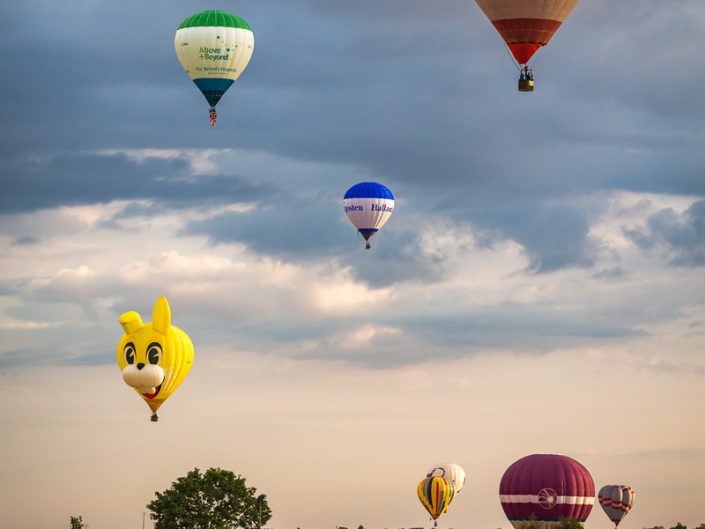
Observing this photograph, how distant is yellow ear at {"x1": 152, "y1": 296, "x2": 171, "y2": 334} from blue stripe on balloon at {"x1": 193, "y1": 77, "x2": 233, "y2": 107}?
19.7m

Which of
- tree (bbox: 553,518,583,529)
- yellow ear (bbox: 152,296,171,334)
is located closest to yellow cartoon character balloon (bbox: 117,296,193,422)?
yellow ear (bbox: 152,296,171,334)

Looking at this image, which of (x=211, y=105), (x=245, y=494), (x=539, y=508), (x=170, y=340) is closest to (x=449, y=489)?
(x=539, y=508)

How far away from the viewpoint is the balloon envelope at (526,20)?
9656 cm

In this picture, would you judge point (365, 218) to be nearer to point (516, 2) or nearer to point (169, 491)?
point (169, 491)

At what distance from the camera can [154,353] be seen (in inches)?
3593

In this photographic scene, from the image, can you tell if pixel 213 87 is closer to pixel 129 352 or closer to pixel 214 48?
pixel 214 48

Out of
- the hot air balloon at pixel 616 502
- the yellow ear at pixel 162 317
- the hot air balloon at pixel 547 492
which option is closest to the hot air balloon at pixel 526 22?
the yellow ear at pixel 162 317

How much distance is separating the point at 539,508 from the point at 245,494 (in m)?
26.2

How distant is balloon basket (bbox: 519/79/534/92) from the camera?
95.8 meters

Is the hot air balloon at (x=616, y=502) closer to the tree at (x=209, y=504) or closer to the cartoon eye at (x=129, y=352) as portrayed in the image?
the tree at (x=209, y=504)

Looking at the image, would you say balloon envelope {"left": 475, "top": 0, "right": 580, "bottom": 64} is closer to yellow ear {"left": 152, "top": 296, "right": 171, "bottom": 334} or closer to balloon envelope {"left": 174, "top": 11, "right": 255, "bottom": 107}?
balloon envelope {"left": 174, "top": 11, "right": 255, "bottom": 107}

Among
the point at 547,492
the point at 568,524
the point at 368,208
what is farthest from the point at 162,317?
the point at 547,492

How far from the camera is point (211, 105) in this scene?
108 m

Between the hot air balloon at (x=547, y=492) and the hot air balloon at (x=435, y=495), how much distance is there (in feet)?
15.9
